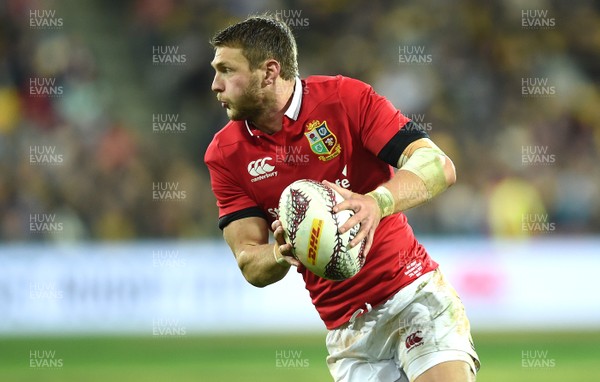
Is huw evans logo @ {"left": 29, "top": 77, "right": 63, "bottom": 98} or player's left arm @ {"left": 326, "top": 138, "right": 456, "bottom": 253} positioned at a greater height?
player's left arm @ {"left": 326, "top": 138, "right": 456, "bottom": 253}

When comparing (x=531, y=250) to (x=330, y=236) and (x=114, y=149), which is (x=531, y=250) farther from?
(x=330, y=236)

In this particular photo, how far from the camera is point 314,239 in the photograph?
13.1 ft

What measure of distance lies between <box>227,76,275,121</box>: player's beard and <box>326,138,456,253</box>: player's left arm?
73cm

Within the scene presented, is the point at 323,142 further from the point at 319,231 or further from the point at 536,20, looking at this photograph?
the point at 536,20

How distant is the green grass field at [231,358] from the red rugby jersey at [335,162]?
4177mm

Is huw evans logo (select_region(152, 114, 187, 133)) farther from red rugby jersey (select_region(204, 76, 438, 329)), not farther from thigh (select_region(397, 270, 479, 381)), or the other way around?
thigh (select_region(397, 270, 479, 381))

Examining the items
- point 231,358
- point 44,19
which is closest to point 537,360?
point 231,358

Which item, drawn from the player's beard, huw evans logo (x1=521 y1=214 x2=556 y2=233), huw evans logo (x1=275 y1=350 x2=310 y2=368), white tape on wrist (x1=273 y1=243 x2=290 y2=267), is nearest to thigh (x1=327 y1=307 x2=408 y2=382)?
white tape on wrist (x1=273 y1=243 x2=290 y2=267)

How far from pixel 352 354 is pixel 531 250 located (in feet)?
23.1

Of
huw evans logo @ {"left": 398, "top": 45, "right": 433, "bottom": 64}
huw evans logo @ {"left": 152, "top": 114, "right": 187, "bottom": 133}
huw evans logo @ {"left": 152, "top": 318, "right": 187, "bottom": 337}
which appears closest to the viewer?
huw evans logo @ {"left": 152, "top": 318, "right": 187, "bottom": 337}

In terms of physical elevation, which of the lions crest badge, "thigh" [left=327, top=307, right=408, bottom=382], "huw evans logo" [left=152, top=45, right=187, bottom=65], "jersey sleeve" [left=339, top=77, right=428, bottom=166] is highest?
"jersey sleeve" [left=339, top=77, right=428, bottom=166]

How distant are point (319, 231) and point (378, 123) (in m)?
0.90

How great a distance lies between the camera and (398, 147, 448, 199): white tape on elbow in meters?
4.35

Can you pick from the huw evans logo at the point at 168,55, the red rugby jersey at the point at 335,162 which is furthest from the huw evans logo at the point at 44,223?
the red rugby jersey at the point at 335,162
